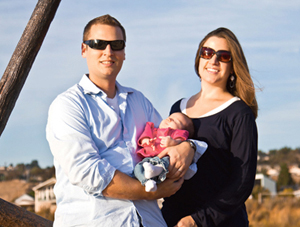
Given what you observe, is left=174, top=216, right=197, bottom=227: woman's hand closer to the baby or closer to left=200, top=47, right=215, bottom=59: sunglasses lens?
the baby

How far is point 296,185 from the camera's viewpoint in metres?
35.8

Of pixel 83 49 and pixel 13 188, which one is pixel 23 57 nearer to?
pixel 83 49

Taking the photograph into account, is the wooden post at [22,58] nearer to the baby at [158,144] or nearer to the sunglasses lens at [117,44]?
the sunglasses lens at [117,44]

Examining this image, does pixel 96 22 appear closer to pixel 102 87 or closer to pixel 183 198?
pixel 102 87

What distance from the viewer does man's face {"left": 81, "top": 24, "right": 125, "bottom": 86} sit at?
9.93 ft

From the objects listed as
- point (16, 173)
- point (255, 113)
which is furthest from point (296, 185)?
point (255, 113)

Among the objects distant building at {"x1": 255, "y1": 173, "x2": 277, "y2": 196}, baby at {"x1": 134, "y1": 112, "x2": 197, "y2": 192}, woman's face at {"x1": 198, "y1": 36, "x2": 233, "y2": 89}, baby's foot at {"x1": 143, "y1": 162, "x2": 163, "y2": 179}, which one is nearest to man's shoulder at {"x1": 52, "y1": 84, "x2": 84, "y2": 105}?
baby at {"x1": 134, "y1": 112, "x2": 197, "y2": 192}

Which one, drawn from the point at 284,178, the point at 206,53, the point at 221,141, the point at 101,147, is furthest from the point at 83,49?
the point at 284,178

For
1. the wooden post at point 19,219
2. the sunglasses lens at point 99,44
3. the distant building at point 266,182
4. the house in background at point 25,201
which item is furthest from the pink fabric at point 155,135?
the distant building at point 266,182

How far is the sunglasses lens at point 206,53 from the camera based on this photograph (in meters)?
3.64

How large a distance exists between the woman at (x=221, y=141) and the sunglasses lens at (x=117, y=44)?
872 millimetres

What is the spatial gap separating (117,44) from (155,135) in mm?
730

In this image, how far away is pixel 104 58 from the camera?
302 centimetres

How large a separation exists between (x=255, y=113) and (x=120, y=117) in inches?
52.4
